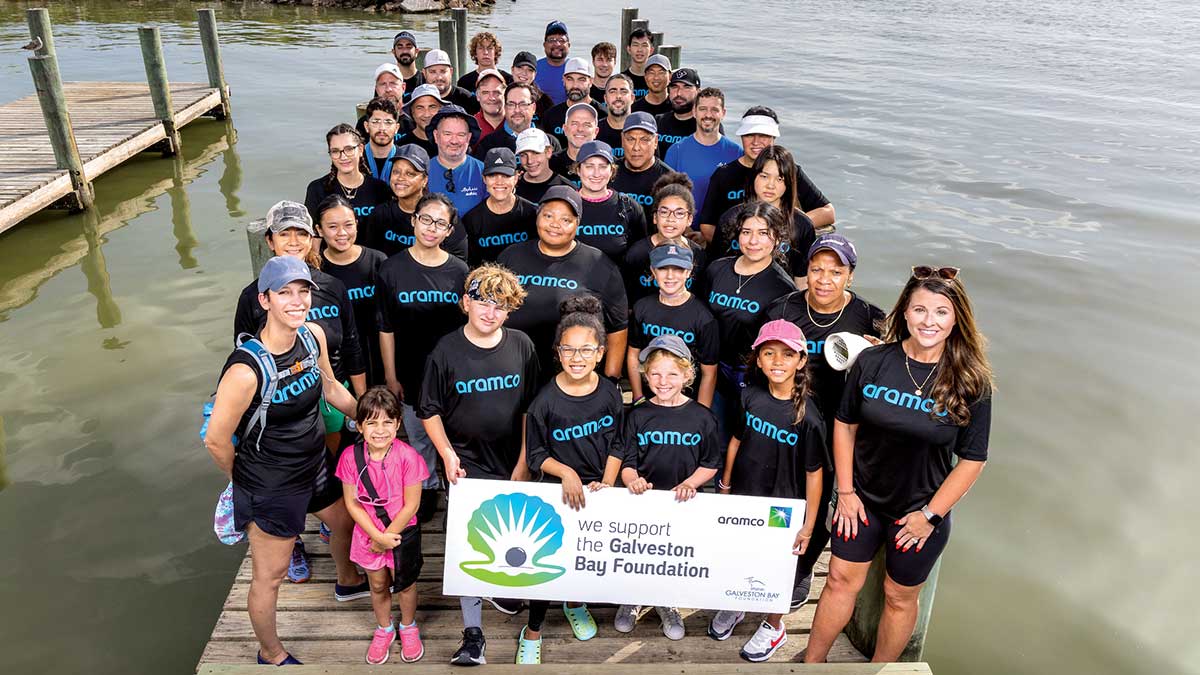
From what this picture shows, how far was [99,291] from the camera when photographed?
1109 centimetres

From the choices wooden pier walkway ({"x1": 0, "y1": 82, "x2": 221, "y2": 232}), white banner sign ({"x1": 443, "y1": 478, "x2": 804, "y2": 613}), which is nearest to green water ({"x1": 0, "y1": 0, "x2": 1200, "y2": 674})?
wooden pier walkway ({"x1": 0, "y1": 82, "x2": 221, "y2": 232})

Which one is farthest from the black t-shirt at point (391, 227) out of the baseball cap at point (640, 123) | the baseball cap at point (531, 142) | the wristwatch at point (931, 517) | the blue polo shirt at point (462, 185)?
the wristwatch at point (931, 517)

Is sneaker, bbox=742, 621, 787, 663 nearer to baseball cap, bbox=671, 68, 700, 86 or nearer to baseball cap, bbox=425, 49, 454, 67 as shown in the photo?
baseball cap, bbox=671, 68, 700, 86

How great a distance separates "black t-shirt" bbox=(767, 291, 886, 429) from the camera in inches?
184

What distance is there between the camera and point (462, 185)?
262 inches

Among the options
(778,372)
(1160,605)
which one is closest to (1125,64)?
(1160,605)

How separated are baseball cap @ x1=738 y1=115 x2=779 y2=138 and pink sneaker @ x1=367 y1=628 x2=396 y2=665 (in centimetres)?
450

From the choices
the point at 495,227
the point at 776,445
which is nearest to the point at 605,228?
the point at 495,227

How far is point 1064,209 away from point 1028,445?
30.1ft

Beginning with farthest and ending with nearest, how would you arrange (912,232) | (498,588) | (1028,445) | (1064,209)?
(1064,209) < (912,232) < (1028,445) < (498,588)

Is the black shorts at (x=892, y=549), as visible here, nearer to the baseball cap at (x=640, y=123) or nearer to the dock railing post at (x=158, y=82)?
the baseball cap at (x=640, y=123)

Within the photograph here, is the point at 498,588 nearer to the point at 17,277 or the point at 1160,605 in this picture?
the point at 1160,605

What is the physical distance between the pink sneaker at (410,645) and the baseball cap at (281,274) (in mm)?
2024

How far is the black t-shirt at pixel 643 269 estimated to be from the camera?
573cm
